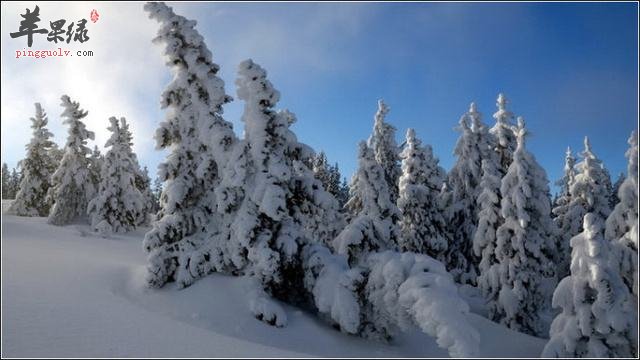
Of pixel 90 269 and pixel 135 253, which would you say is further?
pixel 135 253

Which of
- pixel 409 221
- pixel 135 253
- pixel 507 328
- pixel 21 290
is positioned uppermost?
pixel 409 221

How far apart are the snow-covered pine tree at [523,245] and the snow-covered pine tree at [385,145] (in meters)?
11.9

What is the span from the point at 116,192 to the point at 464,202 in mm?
27834

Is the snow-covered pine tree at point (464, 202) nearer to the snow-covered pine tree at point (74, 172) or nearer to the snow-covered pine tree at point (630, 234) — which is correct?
the snow-covered pine tree at point (630, 234)

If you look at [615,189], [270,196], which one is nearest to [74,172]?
[270,196]

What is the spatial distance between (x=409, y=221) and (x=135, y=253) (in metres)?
18.3

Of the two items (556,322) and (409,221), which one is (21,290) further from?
(409,221)

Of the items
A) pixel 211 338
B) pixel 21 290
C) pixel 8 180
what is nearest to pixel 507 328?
pixel 211 338

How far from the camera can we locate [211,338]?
37.6 ft

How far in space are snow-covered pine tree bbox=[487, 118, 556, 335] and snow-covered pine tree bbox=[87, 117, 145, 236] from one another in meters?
29.5

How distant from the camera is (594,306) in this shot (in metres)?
14.1

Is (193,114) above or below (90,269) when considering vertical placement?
above

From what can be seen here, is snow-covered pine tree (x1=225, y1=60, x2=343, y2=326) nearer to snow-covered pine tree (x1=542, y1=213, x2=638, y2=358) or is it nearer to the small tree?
snow-covered pine tree (x1=542, y1=213, x2=638, y2=358)

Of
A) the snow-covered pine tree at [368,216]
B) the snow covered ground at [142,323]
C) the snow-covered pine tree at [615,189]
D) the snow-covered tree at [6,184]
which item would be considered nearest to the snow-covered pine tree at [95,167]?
the snow covered ground at [142,323]
